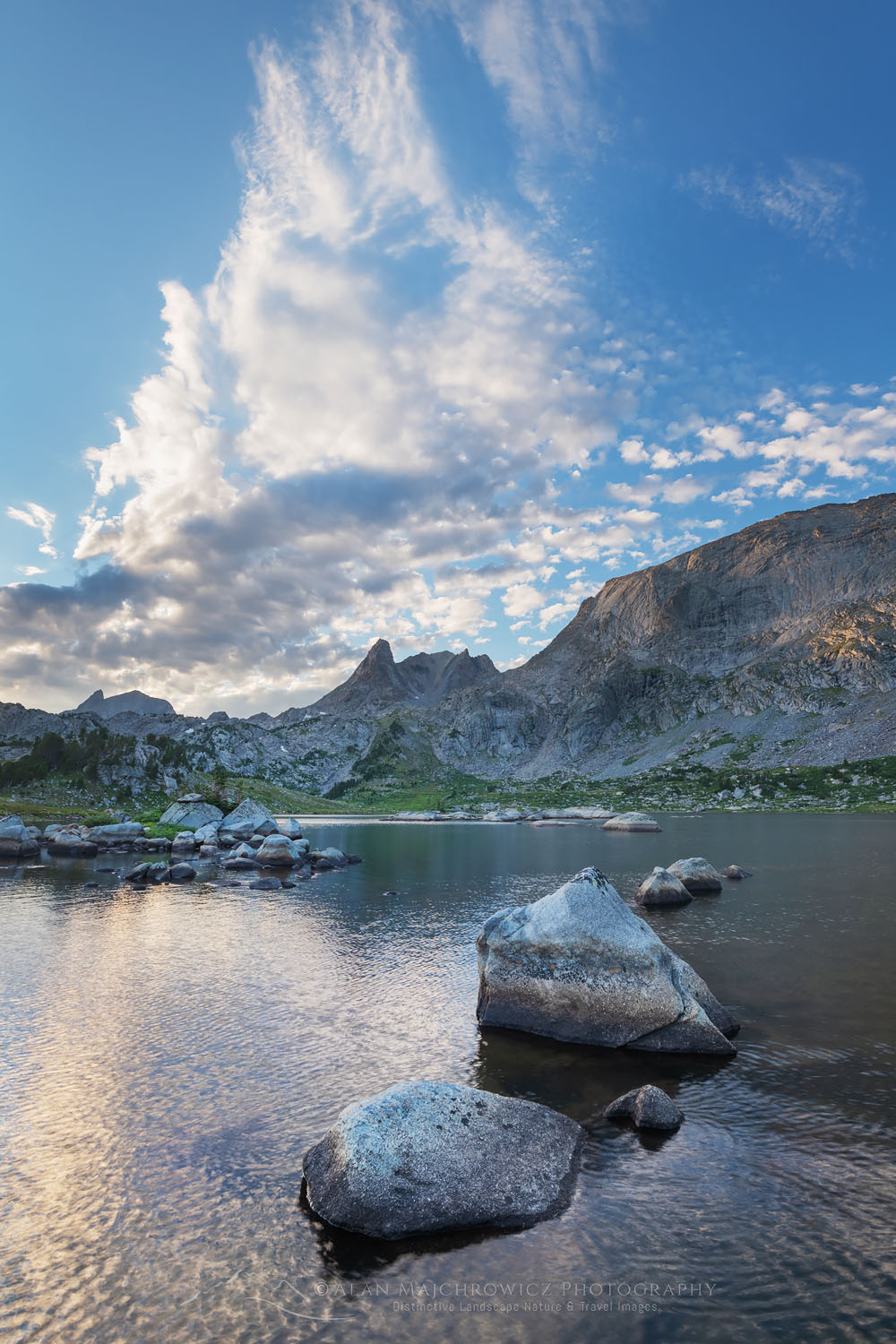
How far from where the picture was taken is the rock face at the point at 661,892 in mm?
47906

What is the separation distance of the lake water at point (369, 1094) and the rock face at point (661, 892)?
26.8 feet

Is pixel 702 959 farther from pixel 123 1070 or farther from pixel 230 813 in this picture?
pixel 230 813

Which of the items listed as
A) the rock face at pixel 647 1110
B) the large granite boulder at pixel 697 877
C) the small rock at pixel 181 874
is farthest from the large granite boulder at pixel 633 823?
the rock face at pixel 647 1110

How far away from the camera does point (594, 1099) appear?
18312 millimetres

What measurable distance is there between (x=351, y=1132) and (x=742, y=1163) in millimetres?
8893

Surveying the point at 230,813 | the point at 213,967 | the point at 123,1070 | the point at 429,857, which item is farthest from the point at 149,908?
the point at 230,813

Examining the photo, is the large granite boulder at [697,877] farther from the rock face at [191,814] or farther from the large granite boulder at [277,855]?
the rock face at [191,814]

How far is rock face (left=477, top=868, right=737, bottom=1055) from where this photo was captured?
21734 mm

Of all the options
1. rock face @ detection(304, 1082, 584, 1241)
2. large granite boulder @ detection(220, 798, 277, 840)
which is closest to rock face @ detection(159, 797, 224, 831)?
large granite boulder @ detection(220, 798, 277, 840)

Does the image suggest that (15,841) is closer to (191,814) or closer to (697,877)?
(191,814)

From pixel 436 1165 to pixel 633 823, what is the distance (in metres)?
117

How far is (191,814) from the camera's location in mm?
112062

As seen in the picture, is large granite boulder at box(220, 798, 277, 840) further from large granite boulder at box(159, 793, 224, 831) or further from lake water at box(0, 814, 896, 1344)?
lake water at box(0, 814, 896, 1344)

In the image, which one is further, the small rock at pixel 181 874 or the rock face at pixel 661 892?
the small rock at pixel 181 874
